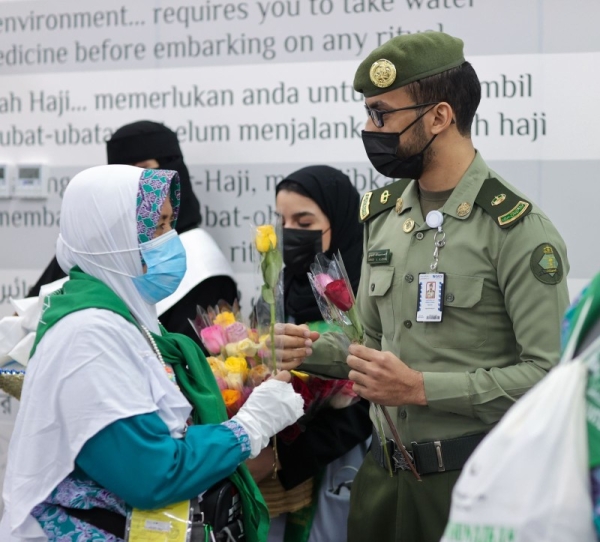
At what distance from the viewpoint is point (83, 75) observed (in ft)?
12.5

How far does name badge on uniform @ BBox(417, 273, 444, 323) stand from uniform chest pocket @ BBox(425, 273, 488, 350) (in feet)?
0.05

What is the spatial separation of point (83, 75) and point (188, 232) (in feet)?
2.80

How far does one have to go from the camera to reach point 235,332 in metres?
2.78

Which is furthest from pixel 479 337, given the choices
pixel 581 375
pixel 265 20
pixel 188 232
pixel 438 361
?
pixel 265 20

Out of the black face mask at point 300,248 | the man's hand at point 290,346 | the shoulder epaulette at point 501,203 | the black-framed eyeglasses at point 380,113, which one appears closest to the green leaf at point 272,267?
the man's hand at point 290,346

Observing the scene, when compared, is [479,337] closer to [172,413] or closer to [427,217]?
[427,217]

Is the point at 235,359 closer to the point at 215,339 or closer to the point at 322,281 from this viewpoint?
the point at 215,339

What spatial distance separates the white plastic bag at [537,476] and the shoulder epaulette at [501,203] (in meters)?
1.24

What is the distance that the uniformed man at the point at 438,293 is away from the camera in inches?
93.0

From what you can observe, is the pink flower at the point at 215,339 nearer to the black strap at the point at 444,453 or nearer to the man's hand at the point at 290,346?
the man's hand at the point at 290,346

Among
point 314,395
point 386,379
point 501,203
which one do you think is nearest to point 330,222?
point 314,395

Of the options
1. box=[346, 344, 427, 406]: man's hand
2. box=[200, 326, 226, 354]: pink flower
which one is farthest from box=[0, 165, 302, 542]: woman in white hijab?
box=[200, 326, 226, 354]: pink flower

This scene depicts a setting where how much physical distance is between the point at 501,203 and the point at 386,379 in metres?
0.58

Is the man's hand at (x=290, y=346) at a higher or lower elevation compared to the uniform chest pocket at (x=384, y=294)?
lower
